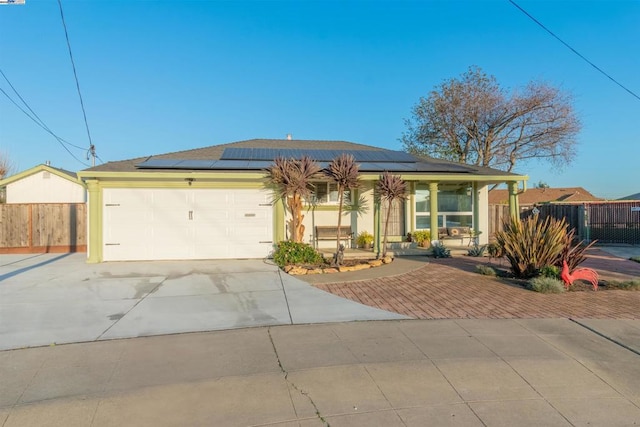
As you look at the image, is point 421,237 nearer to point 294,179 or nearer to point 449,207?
point 449,207

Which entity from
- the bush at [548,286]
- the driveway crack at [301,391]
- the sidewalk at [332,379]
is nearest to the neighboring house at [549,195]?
the bush at [548,286]

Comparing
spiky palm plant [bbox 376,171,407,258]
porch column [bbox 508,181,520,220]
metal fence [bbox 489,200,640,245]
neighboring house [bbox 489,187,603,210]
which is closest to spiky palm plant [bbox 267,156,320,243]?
spiky palm plant [bbox 376,171,407,258]

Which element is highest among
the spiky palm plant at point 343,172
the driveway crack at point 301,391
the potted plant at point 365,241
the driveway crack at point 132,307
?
the spiky palm plant at point 343,172

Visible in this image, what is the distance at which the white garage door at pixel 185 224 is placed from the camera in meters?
11.6

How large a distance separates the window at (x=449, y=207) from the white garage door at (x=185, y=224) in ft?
18.2

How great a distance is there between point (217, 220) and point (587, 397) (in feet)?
33.6

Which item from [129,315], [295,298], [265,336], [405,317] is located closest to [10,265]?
[129,315]

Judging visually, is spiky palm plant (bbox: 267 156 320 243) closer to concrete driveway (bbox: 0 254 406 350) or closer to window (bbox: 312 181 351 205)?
concrete driveway (bbox: 0 254 406 350)

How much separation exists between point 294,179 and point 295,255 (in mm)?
2133

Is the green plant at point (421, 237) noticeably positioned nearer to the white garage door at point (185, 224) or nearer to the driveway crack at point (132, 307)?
the white garage door at point (185, 224)

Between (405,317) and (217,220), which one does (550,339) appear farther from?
(217,220)

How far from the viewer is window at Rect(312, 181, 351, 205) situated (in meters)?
13.4

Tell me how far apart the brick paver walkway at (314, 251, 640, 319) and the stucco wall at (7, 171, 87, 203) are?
1876 centimetres

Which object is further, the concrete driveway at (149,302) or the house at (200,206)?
the house at (200,206)
